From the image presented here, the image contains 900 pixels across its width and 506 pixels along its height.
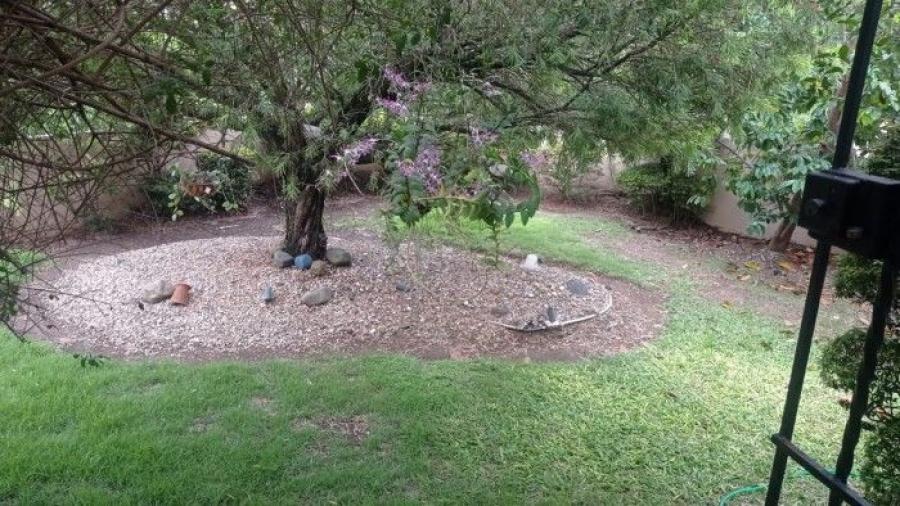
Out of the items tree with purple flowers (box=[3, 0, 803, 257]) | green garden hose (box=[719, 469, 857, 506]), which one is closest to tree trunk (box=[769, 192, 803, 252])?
tree with purple flowers (box=[3, 0, 803, 257])

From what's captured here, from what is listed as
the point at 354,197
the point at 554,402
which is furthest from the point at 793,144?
the point at 354,197

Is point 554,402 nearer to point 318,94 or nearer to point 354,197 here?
point 318,94

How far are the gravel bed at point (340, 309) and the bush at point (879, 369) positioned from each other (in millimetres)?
2842

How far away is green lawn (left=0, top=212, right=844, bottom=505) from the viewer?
294 cm

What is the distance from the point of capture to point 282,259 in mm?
5777

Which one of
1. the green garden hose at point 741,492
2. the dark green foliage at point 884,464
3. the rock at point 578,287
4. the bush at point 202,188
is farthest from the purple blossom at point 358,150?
the rock at point 578,287

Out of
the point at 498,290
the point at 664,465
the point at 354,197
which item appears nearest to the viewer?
the point at 664,465

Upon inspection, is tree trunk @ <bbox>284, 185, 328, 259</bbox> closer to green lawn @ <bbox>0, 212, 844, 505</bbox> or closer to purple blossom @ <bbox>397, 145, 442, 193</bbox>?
green lawn @ <bbox>0, 212, 844, 505</bbox>

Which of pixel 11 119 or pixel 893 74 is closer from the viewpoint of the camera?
pixel 11 119

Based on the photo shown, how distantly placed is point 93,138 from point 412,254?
4211 mm

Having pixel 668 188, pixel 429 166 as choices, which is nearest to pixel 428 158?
pixel 429 166

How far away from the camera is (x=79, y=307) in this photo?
5.14 meters

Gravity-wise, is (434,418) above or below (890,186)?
below

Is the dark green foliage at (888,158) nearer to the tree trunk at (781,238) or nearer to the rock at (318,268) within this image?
the rock at (318,268)
